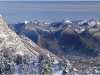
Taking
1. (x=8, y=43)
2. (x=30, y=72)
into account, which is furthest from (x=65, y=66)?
(x=8, y=43)

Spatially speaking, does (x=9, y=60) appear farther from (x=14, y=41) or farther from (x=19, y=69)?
(x=14, y=41)

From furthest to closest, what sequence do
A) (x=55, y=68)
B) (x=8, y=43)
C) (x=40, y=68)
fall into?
(x=8, y=43) < (x=55, y=68) < (x=40, y=68)

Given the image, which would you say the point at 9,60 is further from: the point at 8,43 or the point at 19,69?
the point at 8,43

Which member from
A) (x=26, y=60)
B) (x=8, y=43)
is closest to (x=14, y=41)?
(x=8, y=43)

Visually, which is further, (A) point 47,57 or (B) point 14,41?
(B) point 14,41

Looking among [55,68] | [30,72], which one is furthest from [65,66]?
[30,72]

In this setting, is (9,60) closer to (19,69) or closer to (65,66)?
(19,69)

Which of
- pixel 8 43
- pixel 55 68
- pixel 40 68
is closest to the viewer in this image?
pixel 40 68
